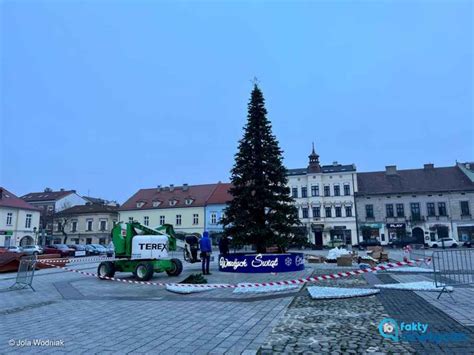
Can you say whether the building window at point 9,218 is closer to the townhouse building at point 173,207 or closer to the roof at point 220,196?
the townhouse building at point 173,207

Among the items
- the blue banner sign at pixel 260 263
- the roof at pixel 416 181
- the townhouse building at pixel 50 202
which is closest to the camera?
the blue banner sign at pixel 260 263

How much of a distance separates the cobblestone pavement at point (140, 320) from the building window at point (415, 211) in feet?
153

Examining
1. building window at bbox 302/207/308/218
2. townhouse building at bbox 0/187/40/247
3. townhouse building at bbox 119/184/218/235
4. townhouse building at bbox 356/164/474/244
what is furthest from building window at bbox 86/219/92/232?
townhouse building at bbox 356/164/474/244

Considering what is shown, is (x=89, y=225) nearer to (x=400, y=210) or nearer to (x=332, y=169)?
(x=332, y=169)

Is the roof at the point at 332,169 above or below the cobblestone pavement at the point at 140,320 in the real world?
above

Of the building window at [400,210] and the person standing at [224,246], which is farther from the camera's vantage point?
the building window at [400,210]

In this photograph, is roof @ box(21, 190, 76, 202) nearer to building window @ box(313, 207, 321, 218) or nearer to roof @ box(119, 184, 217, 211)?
roof @ box(119, 184, 217, 211)

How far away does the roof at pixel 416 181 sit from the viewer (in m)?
49.8

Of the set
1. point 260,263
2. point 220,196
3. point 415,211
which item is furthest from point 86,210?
point 415,211

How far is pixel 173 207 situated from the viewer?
5928cm

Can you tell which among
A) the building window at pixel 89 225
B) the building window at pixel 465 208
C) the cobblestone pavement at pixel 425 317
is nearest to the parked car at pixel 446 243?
the building window at pixel 465 208

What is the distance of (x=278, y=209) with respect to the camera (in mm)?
17562

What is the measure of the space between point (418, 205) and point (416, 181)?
412 cm

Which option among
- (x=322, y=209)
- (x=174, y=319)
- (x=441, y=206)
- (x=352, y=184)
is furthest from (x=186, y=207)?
(x=174, y=319)
